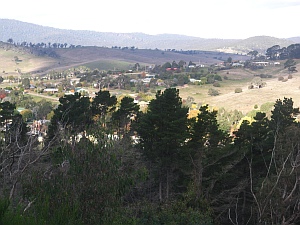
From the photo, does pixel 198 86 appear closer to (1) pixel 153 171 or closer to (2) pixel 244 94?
(2) pixel 244 94

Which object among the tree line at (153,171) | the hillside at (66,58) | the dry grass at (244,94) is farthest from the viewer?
the hillside at (66,58)

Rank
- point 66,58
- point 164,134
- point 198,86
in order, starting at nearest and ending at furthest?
point 164,134 → point 198,86 → point 66,58

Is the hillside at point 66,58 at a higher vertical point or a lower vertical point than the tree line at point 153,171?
lower

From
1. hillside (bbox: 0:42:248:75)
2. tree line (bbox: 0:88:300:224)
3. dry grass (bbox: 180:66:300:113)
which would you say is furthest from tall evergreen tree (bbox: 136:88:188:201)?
hillside (bbox: 0:42:248:75)

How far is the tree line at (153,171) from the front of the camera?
17.7 ft

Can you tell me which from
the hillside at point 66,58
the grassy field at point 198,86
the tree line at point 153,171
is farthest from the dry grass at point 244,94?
the hillside at point 66,58

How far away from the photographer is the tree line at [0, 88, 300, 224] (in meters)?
5.41

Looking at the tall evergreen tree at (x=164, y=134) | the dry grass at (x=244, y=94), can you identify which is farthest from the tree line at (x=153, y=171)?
the dry grass at (x=244, y=94)

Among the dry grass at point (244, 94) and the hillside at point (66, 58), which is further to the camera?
the hillside at point (66, 58)

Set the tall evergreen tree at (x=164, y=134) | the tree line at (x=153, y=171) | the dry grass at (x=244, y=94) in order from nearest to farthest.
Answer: the tree line at (x=153, y=171)
the tall evergreen tree at (x=164, y=134)
the dry grass at (x=244, y=94)

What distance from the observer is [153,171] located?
1491 centimetres

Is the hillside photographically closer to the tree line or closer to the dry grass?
the dry grass

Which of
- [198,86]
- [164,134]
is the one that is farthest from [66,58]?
[164,134]

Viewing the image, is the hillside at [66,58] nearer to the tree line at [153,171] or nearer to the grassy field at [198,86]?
the grassy field at [198,86]
